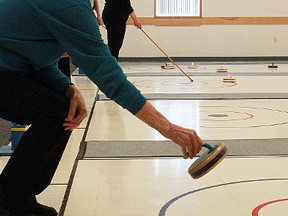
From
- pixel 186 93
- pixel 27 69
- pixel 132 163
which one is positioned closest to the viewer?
pixel 27 69

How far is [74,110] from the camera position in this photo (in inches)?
84.3

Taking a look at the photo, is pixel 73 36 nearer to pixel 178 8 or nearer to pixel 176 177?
pixel 176 177

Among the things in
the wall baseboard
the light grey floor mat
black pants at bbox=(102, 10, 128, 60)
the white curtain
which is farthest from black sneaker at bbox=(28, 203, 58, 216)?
the white curtain

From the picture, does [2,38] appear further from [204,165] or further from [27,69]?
[204,165]

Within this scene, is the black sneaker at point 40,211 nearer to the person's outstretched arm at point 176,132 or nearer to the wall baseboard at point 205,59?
the person's outstretched arm at point 176,132

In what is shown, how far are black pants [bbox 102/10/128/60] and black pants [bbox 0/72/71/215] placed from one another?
4.28 meters

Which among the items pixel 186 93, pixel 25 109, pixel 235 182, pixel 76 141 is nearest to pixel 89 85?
pixel 186 93

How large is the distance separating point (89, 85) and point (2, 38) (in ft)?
16.3

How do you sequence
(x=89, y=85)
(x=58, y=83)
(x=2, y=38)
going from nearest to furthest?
(x=2, y=38) < (x=58, y=83) < (x=89, y=85)

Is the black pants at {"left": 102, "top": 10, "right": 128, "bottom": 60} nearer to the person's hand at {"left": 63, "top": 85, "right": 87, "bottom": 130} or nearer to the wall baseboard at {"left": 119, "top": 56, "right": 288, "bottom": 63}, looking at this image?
the person's hand at {"left": 63, "top": 85, "right": 87, "bottom": 130}

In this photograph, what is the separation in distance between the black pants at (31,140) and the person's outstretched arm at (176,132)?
46 cm

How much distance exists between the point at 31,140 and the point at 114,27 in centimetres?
438

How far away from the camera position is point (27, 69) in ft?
6.66

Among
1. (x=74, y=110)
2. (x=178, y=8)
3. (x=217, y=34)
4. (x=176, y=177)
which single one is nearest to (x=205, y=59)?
(x=217, y=34)
